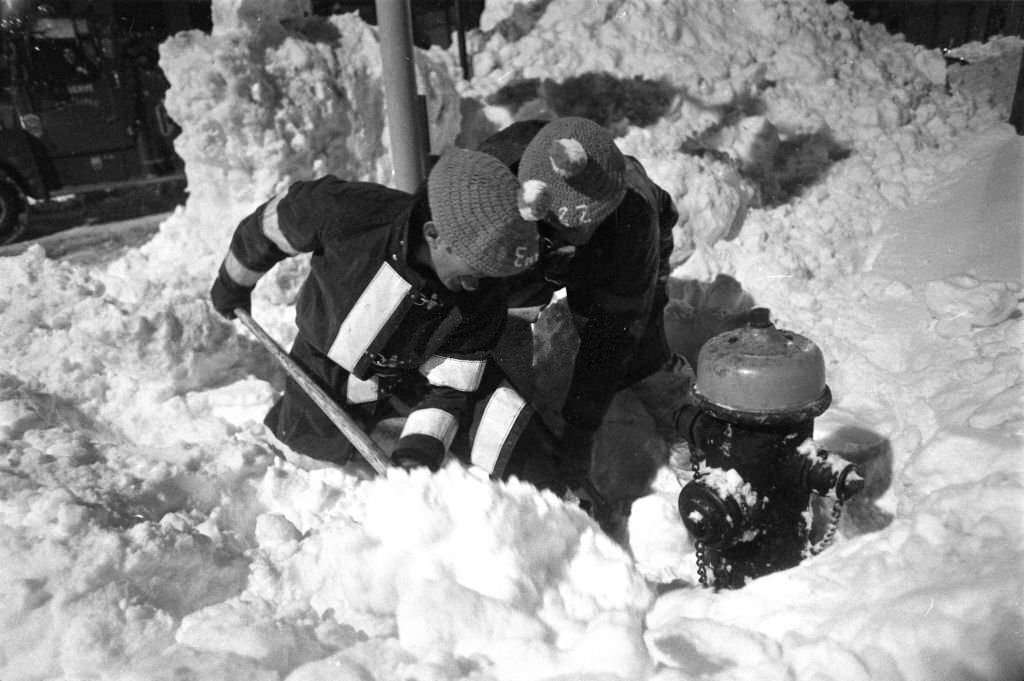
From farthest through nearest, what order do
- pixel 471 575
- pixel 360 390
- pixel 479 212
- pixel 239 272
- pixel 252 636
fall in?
pixel 239 272
pixel 360 390
pixel 479 212
pixel 471 575
pixel 252 636

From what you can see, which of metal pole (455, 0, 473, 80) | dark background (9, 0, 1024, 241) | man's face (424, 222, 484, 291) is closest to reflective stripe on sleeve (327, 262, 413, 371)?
man's face (424, 222, 484, 291)

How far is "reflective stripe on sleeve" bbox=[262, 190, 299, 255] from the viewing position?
223 cm

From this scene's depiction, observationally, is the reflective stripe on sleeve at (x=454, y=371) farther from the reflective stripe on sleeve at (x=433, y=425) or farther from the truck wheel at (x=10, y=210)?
the truck wheel at (x=10, y=210)

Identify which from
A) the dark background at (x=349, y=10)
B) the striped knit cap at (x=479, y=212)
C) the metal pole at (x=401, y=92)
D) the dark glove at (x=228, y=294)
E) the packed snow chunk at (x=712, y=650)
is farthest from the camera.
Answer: the dark background at (x=349, y=10)

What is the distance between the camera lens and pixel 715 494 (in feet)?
5.61

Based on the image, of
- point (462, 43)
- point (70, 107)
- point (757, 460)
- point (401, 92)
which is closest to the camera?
point (757, 460)

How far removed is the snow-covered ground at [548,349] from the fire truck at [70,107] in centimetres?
152

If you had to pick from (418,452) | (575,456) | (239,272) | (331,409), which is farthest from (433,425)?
(239,272)

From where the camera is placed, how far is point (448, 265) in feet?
5.79

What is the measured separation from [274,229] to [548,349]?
1237 mm

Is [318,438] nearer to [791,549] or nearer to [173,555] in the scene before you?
[173,555]

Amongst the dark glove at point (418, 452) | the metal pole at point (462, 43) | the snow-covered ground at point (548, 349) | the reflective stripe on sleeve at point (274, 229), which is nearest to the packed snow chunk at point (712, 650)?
the snow-covered ground at point (548, 349)

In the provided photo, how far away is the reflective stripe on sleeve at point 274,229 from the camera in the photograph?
88.0 inches

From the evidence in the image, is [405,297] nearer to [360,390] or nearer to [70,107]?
[360,390]
